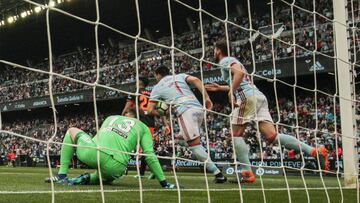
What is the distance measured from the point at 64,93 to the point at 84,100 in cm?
169

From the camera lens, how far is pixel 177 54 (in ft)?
77.1

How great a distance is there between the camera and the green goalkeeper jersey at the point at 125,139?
15.7ft

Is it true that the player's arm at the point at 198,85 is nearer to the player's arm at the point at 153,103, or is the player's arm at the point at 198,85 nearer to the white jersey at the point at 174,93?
the white jersey at the point at 174,93

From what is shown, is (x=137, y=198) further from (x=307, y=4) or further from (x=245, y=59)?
(x=307, y=4)

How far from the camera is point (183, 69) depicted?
76.6 ft

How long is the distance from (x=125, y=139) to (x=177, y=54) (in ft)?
61.7

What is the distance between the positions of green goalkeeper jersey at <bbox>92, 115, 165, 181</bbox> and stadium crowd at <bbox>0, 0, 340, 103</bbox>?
34.9 feet

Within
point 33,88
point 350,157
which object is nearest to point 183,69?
point 33,88

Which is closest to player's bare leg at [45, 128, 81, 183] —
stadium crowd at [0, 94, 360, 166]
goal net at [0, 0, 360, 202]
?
goal net at [0, 0, 360, 202]

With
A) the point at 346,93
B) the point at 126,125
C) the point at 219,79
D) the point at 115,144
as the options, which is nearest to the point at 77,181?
the point at 115,144

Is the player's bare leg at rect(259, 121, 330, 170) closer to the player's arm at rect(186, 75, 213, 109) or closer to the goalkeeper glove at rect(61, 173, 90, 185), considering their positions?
the player's arm at rect(186, 75, 213, 109)

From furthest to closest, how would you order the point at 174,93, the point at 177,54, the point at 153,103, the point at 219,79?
1. the point at 177,54
2. the point at 219,79
3. the point at 153,103
4. the point at 174,93

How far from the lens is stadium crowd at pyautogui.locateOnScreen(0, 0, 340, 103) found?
20734mm

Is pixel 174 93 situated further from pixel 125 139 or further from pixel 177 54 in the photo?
pixel 177 54
